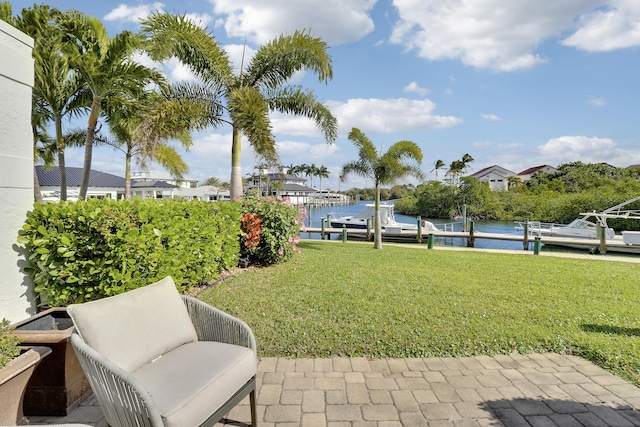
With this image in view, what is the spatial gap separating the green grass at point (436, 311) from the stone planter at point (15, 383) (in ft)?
5.74

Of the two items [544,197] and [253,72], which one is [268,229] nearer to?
[253,72]

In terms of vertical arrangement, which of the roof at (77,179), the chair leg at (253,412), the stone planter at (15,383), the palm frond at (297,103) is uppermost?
the palm frond at (297,103)

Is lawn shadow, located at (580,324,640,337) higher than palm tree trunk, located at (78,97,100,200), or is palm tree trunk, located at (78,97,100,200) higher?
palm tree trunk, located at (78,97,100,200)

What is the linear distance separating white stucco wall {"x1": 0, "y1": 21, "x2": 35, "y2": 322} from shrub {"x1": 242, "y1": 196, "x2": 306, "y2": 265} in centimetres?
391

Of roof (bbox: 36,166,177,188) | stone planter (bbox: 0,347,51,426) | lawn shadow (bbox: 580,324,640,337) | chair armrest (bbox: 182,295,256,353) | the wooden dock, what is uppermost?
roof (bbox: 36,166,177,188)

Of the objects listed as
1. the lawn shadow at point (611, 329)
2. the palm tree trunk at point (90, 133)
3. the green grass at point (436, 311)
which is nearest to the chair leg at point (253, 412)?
the green grass at point (436, 311)

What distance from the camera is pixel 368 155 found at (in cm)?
1245

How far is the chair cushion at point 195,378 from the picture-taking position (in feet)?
5.37

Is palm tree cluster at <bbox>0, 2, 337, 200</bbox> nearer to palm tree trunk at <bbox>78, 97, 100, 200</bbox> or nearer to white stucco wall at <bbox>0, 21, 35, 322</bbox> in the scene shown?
palm tree trunk at <bbox>78, 97, 100, 200</bbox>

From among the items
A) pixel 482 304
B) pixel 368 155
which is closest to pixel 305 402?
pixel 482 304

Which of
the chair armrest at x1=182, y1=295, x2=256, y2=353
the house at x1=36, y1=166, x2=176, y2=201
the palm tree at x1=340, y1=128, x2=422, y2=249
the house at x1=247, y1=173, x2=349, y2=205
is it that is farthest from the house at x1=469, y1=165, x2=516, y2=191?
the chair armrest at x1=182, y1=295, x2=256, y2=353

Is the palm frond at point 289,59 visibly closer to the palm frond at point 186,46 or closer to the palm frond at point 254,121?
the palm frond at point 186,46

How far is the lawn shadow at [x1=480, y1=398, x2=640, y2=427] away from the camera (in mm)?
2207

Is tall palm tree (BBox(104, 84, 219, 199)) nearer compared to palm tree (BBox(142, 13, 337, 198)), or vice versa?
tall palm tree (BBox(104, 84, 219, 199))
